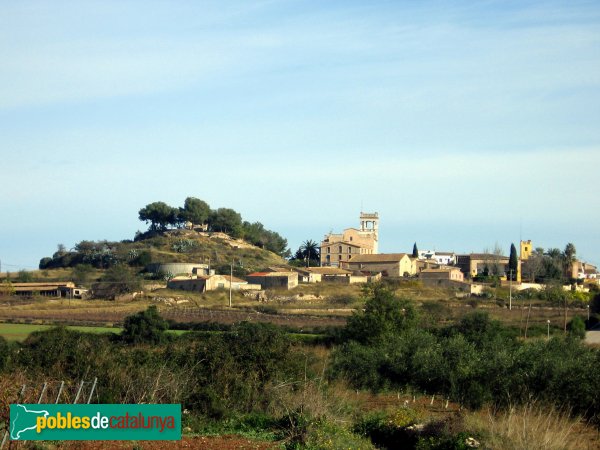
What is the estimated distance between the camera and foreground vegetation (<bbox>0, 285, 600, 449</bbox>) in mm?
17828

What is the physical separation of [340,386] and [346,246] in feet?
265

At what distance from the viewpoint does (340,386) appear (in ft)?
86.5

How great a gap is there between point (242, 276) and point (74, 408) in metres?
75.8

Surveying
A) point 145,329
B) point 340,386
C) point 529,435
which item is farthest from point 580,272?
point 529,435

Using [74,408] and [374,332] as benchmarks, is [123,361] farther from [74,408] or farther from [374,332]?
[374,332]

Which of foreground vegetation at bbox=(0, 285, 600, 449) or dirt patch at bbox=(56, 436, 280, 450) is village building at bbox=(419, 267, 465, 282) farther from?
dirt patch at bbox=(56, 436, 280, 450)

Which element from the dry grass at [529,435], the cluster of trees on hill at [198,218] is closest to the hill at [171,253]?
the cluster of trees on hill at [198,218]

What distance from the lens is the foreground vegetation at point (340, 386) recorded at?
17828mm

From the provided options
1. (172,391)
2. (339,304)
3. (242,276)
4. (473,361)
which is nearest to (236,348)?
(172,391)

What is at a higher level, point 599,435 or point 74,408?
point 74,408

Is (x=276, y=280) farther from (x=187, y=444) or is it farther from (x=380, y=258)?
(x=187, y=444)

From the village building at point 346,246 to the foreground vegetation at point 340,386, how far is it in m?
74.2

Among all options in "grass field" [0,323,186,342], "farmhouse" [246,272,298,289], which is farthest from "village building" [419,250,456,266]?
"grass field" [0,323,186,342]

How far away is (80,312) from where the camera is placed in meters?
59.8
